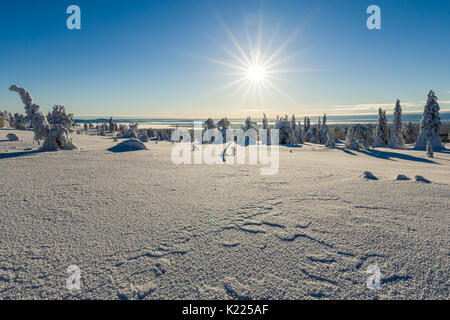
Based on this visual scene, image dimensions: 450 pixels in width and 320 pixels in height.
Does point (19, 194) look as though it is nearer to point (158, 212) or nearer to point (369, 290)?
point (158, 212)

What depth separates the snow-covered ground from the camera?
6.98ft

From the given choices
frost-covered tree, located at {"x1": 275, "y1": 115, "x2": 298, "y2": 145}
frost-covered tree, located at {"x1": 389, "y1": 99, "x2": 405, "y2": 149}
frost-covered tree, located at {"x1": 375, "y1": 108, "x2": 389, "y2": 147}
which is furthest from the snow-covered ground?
frost-covered tree, located at {"x1": 375, "y1": 108, "x2": 389, "y2": 147}

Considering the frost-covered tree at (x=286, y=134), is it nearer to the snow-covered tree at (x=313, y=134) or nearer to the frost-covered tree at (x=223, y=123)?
the frost-covered tree at (x=223, y=123)

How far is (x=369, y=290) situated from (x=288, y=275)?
84 cm

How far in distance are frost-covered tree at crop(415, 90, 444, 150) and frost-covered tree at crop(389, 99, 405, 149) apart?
235 cm

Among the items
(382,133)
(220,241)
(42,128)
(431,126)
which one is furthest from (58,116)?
(431,126)

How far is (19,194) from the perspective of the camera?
4363mm

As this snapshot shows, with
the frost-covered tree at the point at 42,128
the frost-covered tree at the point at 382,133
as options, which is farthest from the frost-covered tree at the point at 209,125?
the frost-covered tree at the point at 42,128

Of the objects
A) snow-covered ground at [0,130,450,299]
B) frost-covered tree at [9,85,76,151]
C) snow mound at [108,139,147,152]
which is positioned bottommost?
snow-covered ground at [0,130,450,299]

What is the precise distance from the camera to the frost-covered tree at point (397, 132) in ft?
106

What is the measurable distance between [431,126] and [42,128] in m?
46.4

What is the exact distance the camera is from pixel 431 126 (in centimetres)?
2972

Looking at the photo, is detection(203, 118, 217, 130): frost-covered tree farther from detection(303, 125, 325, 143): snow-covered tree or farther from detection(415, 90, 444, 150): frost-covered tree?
detection(415, 90, 444, 150): frost-covered tree
